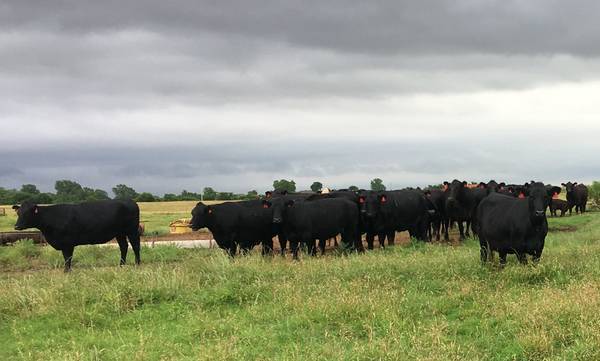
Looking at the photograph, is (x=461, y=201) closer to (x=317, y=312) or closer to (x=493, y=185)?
(x=493, y=185)

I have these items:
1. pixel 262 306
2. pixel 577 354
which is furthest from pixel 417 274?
pixel 577 354

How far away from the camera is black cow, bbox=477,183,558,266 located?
11.0 meters

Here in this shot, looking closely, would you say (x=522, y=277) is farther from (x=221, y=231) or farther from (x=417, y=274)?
(x=221, y=231)

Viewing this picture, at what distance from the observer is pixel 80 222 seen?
16172mm

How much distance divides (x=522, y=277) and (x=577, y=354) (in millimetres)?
3890

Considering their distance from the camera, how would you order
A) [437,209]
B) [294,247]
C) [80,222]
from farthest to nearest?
[437,209], [80,222], [294,247]

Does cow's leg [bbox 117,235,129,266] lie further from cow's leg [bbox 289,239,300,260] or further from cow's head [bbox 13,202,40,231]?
cow's leg [bbox 289,239,300,260]

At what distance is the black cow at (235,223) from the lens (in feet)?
54.5

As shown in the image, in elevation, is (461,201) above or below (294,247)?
above

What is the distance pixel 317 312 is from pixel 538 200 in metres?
5.36

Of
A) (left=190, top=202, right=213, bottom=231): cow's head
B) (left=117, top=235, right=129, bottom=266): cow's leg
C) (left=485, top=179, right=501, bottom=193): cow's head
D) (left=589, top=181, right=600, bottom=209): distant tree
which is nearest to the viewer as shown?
(left=190, top=202, right=213, bottom=231): cow's head

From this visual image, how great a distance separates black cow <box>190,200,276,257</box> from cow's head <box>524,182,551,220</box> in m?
7.82

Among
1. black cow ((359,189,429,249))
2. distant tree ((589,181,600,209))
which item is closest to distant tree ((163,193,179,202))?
distant tree ((589,181,600,209))

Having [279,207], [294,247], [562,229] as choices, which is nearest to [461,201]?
[562,229]
